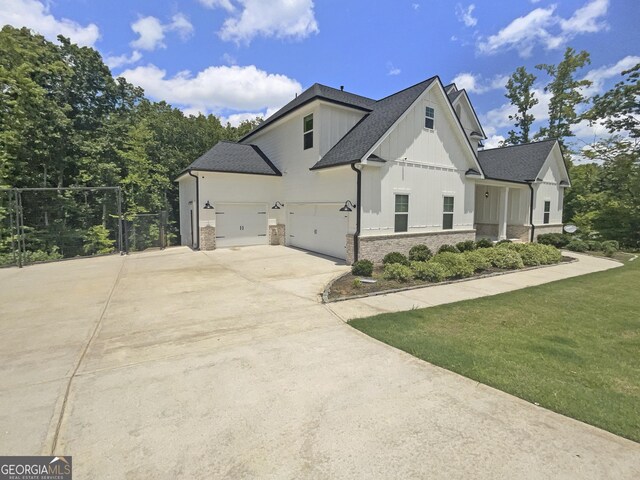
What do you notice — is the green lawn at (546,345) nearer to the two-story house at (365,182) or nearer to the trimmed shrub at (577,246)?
the two-story house at (365,182)

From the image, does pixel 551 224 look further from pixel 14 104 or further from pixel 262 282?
pixel 14 104

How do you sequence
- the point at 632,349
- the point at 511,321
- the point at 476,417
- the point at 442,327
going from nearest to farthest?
1. the point at 476,417
2. the point at 632,349
3. the point at 442,327
4. the point at 511,321

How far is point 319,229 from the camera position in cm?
1446

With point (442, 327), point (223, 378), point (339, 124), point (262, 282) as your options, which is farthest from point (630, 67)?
point (223, 378)

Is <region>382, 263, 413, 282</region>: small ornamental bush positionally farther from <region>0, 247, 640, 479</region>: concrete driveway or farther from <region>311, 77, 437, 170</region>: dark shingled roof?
<region>311, 77, 437, 170</region>: dark shingled roof

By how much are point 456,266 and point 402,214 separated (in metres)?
3.59

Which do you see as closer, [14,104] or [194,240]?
[14,104]

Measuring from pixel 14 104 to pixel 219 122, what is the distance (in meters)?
17.6

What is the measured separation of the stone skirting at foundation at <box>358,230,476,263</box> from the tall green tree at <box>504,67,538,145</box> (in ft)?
83.2

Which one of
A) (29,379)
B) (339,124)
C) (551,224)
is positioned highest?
(339,124)

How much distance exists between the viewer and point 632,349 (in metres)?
4.76

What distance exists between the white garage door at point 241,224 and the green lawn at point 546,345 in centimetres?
1208

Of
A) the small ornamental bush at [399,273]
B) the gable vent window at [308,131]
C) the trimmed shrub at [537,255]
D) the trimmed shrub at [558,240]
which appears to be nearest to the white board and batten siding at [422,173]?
the small ornamental bush at [399,273]

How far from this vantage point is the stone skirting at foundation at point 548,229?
64.4 feet
